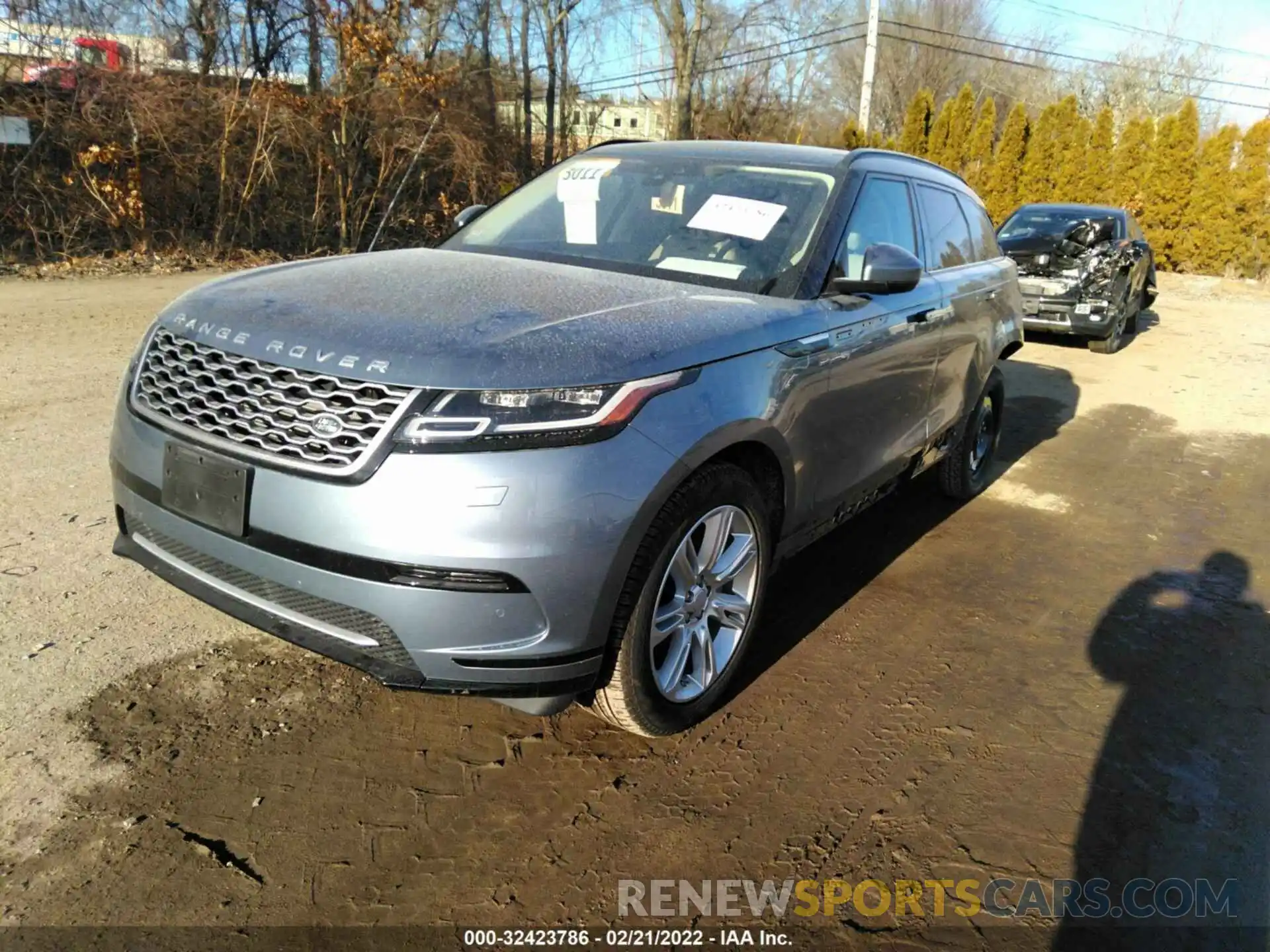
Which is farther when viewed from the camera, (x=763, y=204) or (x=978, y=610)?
(x=978, y=610)

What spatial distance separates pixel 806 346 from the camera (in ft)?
10.6

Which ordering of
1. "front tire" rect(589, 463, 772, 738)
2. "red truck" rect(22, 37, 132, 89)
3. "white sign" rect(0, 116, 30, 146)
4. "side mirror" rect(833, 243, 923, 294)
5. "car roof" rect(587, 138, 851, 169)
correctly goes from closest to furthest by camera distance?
"front tire" rect(589, 463, 772, 738) < "side mirror" rect(833, 243, 923, 294) < "car roof" rect(587, 138, 851, 169) < "white sign" rect(0, 116, 30, 146) < "red truck" rect(22, 37, 132, 89)

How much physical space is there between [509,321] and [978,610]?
2676 millimetres

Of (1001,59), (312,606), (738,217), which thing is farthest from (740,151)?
(1001,59)

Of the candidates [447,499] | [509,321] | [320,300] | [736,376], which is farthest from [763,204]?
[447,499]

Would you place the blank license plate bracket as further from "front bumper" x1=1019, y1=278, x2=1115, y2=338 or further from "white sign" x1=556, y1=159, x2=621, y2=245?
"front bumper" x1=1019, y1=278, x2=1115, y2=338

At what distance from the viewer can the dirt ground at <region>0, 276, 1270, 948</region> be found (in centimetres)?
239

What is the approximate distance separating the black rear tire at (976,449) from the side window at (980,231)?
695 mm

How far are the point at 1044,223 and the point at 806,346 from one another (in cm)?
1077

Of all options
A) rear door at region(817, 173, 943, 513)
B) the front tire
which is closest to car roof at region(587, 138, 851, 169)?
rear door at region(817, 173, 943, 513)

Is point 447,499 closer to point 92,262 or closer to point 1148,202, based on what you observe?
point 92,262

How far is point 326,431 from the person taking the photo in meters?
2.37

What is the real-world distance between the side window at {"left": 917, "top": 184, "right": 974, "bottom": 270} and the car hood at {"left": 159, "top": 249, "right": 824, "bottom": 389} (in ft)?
5.38

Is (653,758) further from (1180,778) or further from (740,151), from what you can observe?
(740,151)
